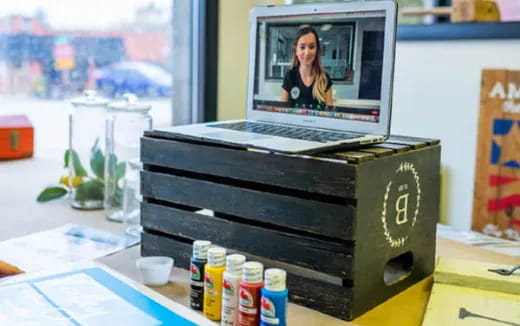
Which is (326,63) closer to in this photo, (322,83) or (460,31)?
(322,83)

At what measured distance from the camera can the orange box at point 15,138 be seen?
2023 mm

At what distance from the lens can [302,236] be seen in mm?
909

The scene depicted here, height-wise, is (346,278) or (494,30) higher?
(494,30)

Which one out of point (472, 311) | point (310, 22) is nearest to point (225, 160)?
point (310, 22)

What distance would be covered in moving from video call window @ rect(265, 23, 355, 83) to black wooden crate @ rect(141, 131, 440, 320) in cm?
14

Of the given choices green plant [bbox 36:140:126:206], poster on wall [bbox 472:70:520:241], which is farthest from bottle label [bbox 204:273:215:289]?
poster on wall [bbox 472:70:520:241]

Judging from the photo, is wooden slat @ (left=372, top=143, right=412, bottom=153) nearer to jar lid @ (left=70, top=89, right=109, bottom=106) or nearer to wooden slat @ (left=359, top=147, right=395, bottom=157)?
wooden slat @ (left=359, top=147, right=395, bottom=157)

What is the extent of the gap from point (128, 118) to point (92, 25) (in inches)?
34.3

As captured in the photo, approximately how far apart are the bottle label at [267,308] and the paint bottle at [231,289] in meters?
0.05

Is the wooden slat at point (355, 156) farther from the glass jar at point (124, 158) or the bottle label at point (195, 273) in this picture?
the glass jar at point (124, 158)

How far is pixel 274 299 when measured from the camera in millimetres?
784

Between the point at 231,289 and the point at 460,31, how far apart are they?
1.67 m

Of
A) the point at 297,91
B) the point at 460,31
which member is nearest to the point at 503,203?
the point at 460,31

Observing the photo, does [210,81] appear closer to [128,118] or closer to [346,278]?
[128,118]
